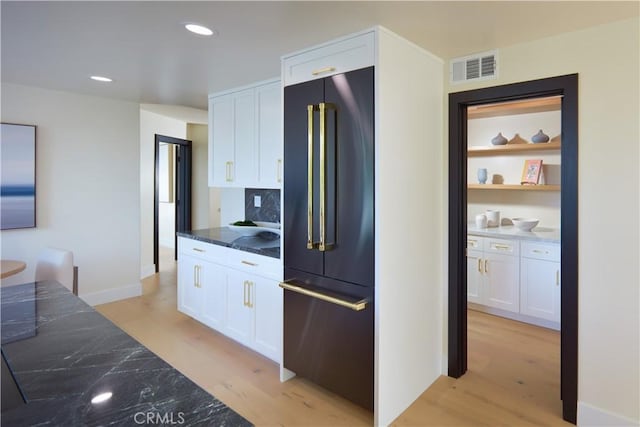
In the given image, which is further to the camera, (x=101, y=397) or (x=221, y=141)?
(x=221, y=141)

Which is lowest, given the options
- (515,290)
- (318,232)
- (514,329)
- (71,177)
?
(514,329)

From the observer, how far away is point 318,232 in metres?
2.39

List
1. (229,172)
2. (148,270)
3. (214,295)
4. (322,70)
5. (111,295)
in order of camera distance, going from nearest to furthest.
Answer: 1. (322,70)
2. (214,295)
3. (229,172)
4. (111,295)
5. (148,270)

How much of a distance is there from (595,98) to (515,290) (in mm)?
2200

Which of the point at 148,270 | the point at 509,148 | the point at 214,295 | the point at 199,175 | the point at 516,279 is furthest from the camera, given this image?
the point at 199,175

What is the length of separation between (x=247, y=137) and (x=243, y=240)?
918mm

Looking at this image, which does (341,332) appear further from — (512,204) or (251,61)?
(512,204)

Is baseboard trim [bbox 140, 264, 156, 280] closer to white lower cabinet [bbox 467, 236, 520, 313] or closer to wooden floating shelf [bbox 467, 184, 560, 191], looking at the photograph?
white lower cabinet [bbox 467, 236, 520, 313]

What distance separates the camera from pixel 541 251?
142 inches

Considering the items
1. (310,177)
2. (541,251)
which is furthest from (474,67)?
(541,251)

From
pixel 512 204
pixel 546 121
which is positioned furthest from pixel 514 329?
pixel 546 121

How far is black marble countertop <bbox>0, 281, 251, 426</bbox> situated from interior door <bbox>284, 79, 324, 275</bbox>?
1.28 meters

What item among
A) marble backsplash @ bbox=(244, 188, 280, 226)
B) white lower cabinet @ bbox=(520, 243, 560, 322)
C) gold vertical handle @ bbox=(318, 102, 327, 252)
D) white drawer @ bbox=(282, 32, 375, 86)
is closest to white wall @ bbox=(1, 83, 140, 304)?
marble backsplash @ bbox=(244, 188, 280, 226)

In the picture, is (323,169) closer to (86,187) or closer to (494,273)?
(494,273)
